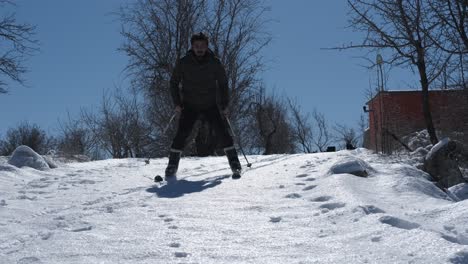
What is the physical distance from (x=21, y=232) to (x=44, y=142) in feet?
98.5

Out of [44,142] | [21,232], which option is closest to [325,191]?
[21,232]

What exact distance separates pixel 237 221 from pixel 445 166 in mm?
4249

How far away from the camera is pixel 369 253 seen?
3090mm

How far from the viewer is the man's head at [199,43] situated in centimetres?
718

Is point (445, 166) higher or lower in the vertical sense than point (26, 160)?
lower

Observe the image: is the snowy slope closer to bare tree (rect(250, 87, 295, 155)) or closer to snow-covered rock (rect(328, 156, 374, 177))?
snow-covered rock (rect(328, 156, 374, 177))

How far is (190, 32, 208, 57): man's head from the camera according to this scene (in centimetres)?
718

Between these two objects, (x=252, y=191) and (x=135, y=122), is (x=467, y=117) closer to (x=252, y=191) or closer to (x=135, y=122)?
(x=252, y=191)

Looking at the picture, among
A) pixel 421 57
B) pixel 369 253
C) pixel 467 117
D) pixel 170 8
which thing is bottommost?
pixel 369 253

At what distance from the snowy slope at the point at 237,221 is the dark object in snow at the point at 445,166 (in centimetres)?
98

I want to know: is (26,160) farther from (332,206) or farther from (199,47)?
(332,206)

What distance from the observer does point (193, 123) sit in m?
7.55

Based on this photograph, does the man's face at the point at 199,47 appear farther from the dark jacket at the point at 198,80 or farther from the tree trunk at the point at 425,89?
the tree trunk at the point at 425,89

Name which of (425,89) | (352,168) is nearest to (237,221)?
(352,168)
